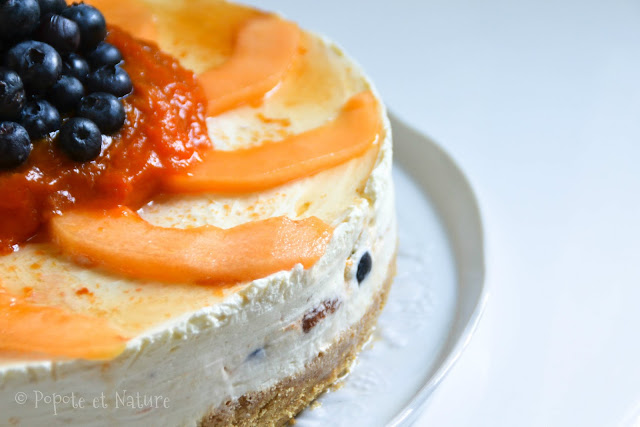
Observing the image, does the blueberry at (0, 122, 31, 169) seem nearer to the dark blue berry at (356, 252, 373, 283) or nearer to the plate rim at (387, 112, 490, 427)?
the dark blue berry at (356, 252, 373, 283)

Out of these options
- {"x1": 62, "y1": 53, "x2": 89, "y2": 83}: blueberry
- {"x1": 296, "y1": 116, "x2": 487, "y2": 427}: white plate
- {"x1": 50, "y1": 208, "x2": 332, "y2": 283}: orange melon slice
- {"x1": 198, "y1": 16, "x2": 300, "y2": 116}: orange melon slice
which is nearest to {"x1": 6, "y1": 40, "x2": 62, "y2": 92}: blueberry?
{"x1": 62, "y1": 53, "x2": 89, "y2": 83}: blueberry

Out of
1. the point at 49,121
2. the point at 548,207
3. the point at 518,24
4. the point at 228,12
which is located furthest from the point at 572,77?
the point at 49,121

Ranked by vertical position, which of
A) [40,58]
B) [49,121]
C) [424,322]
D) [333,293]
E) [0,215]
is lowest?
[424,322]

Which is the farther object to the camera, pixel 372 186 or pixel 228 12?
pixel 228 12

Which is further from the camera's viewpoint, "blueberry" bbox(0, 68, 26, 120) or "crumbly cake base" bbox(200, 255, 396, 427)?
"crumbly cake base" bbox(200, 255, 396, 427)

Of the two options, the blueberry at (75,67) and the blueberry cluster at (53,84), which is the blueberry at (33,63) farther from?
the blueberry at (75,67)

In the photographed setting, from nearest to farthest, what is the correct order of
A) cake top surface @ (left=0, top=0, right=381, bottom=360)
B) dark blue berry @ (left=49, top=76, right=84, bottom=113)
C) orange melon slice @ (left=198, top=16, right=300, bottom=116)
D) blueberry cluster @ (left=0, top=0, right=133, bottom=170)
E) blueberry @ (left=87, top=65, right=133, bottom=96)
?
cake top surface @ (left=0, top=0, right=381, bottom=360) < blueberry cluster @ (left=0, top=0, right=133, bottom=170) < dark blue berry @ (left=49, top=76, right=84, bottom=113) < blueberry @ (left=87, top=65, right=133, bottom=96) < orange melon slice @ (left=198, top=16, right=300, bottom=116)

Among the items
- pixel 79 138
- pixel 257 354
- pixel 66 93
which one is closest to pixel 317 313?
pixel 257 354

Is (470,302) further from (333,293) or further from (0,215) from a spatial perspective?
(0,215)
